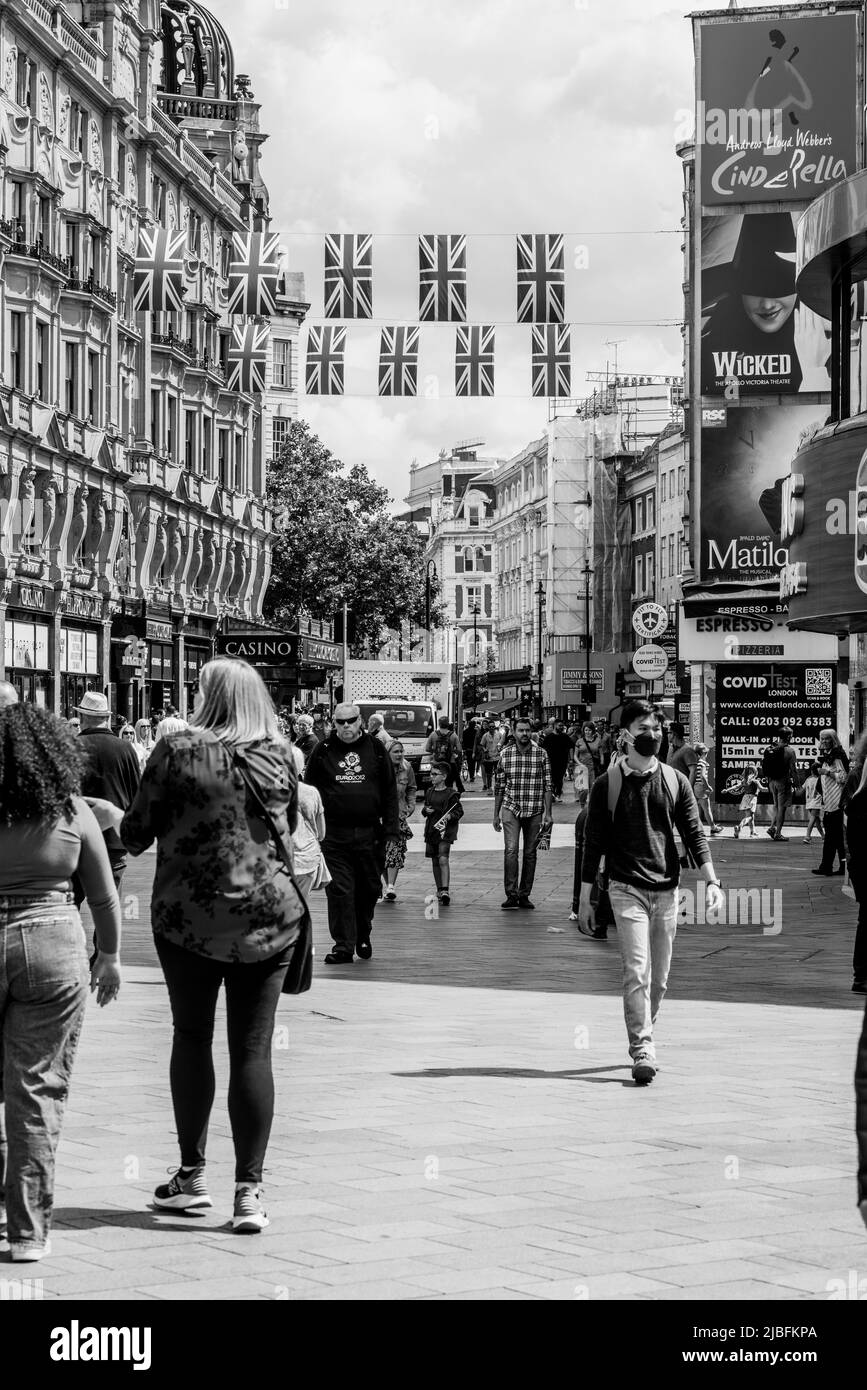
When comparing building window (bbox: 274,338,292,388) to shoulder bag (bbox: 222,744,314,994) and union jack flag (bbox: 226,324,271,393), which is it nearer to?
union jack flag (bbox: 226,324,271,393)

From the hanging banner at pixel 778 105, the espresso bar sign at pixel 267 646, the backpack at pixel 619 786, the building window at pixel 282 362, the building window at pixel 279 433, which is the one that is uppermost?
the building window at pixel 282 362

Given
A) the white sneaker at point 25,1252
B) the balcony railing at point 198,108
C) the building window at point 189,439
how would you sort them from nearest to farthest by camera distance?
the white sneaker at point 25,1252 → the building window at point 189,439 → the balcony railing at point 198,108

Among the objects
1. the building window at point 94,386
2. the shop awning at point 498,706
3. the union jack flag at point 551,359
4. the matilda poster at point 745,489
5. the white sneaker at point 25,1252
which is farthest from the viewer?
the shop awning at point 498,706

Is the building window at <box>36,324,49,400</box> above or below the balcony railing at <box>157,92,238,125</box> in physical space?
below

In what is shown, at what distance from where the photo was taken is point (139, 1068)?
10.1 m

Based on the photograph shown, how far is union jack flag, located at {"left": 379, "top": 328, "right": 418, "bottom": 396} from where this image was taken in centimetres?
2667

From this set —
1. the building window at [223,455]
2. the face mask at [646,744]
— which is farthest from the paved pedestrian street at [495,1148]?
the building window at [223,455]

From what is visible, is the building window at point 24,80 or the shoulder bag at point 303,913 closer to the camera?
the shoulder bag at point 303,913

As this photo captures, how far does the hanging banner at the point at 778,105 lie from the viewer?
120 ft

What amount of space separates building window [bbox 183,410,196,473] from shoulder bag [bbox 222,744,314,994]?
59084 millimetres

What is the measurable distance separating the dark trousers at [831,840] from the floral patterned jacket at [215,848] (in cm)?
1808

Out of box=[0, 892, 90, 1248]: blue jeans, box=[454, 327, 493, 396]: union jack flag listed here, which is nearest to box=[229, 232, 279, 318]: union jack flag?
box=[454, 327, 493, 396]: union jack flag

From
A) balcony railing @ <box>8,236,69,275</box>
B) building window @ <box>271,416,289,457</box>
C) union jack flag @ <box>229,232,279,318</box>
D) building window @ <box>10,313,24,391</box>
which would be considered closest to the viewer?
union jack flag @ <box>229,232,279,318</box>

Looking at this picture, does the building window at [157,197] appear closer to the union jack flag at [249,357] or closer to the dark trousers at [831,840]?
the union jack flag at [249,357]
